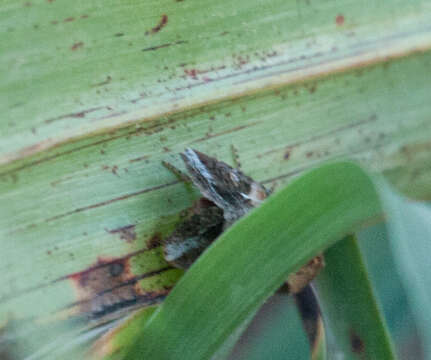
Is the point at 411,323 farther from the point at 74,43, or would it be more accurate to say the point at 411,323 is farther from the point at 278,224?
the point at 74,43

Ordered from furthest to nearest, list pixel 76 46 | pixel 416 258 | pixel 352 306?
pixel 76 46
pixel 352 306
pixel 416 258

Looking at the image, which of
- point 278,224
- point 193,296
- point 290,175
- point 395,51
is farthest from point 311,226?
point 395,51

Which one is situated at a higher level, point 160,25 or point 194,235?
point 160,25

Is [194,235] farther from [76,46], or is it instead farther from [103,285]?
[76,46]

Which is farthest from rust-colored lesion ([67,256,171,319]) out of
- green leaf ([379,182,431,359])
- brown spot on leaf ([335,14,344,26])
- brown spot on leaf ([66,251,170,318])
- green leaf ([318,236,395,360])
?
brown spot on leaf ([335,14,344,26])

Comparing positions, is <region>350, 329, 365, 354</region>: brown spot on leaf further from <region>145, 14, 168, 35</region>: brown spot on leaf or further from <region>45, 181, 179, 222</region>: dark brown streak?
<region>145, 14, 168, 35</region>: brown spot on leaf

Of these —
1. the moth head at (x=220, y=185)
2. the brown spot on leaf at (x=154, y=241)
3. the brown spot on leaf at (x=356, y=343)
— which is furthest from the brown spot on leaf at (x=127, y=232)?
the brown spot on leaf at (x=356, y=343)

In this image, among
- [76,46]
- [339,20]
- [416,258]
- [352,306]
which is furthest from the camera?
[339,20]

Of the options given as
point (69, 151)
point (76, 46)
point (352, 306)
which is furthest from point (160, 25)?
point (352, 306)
